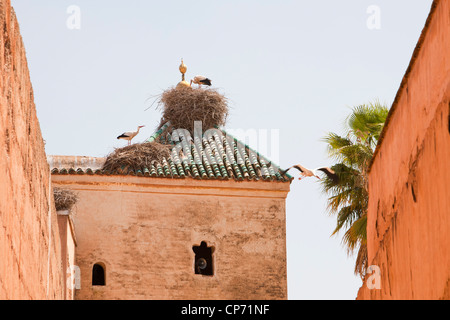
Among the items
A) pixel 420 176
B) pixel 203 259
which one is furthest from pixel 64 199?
pixel 420 176

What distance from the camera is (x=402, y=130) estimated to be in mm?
8047

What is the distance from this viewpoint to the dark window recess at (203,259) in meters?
18.8

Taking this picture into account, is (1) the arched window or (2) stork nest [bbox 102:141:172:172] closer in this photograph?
(1) the arched window

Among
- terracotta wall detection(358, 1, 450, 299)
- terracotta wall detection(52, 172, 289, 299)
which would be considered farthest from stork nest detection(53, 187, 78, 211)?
terracotta wall detection(358, 1, 450, 299)

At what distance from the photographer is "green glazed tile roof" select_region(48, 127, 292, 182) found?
61.8 feet

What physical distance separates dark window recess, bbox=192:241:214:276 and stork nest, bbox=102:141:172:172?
182cm

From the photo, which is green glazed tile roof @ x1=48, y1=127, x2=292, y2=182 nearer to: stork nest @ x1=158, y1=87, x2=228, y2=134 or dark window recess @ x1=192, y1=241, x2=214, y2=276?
stork nest @ x1=158, y1=87, x2=228, y2=134

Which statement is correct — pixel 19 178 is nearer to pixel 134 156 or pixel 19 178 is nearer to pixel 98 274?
pixel 98 274

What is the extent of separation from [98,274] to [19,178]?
11.4 metres

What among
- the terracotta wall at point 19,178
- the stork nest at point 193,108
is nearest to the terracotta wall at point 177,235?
the stork nest at point 193,108

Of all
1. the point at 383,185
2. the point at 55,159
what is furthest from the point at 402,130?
the point at 55,159

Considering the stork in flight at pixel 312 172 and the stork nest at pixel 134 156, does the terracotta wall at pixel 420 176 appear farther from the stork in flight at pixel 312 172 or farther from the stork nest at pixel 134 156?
the stork nest at pixel 134 156

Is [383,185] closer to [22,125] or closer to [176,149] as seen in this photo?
[22,125]

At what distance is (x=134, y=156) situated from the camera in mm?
18969
